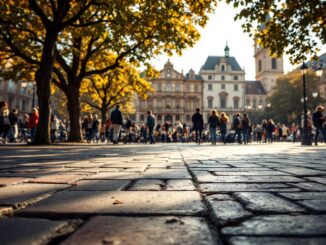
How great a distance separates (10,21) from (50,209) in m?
12.5

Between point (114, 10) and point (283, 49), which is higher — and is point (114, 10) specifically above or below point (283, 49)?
above

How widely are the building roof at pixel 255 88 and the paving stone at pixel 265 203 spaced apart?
80.3m

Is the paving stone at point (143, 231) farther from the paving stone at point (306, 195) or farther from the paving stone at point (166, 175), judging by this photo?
the paving stone at point (166, 175)

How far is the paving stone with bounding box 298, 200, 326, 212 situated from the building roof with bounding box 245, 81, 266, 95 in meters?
80.4

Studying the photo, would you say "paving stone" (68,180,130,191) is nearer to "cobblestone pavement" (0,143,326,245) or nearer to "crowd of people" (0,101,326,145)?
"cobblestone pavement" (0,143,326,245)

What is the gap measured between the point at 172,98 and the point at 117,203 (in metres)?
67.4

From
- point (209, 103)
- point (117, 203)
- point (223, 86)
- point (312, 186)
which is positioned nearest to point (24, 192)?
point (117, 203)

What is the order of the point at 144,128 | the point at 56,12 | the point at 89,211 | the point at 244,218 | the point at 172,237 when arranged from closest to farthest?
the point at 172,237 → the point at 244,218 → the point at 89,211 → the point at 56,12 → the point at 144,128

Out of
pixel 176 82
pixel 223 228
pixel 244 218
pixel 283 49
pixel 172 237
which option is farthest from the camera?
pixel 176 82

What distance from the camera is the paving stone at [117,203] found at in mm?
1406

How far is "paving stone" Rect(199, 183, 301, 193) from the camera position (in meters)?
2.06

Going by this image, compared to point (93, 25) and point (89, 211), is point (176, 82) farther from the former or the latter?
point (89, 211)

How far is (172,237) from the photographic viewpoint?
1.02 m

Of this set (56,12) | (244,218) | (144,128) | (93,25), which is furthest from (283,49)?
(144,128)
